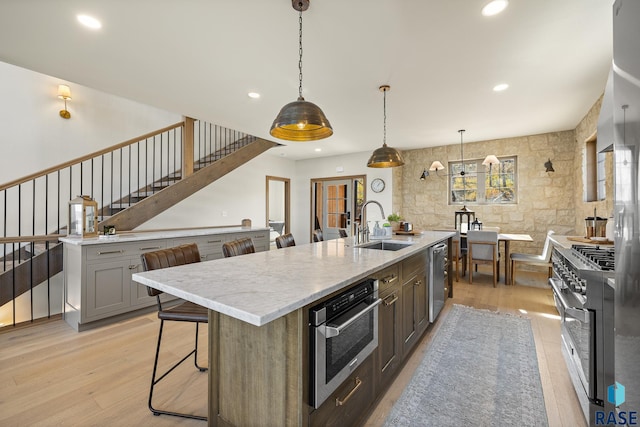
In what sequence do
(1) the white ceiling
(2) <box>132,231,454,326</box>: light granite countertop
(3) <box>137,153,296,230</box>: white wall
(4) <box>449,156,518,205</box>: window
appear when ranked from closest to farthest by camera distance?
(2) <box>132,231,454,326</box>: light granite countertop, (1) the white ceiling, (3) <box>137,153,296,230</box>: white wall, (4) <box>449,156,518,205</box>: window

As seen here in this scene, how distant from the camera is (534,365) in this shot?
2.19 m

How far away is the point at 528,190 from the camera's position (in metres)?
5.44

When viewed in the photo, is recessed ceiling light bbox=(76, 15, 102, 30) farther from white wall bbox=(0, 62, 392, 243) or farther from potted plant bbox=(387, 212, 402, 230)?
potted plant bbox=(387, 212, 402, 230)

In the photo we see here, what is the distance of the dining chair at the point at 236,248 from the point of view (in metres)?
2.13

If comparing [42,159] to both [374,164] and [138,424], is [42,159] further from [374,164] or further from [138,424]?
[374,164]

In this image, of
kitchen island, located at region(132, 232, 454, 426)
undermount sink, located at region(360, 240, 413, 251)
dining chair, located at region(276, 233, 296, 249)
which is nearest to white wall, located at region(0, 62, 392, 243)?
dining chair, located at region(276, 233, 296, 249)

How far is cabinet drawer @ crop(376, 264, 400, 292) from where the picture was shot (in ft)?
5.55

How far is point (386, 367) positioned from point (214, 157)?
17.8 ft

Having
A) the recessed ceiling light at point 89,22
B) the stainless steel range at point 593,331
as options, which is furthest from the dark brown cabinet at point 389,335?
the recessed ceiling light at point 89,22

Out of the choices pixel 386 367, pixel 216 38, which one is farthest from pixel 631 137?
pixel 216 38

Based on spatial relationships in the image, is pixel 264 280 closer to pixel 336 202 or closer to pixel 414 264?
pixel 414 264

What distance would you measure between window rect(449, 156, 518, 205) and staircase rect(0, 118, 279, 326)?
13.1 feet

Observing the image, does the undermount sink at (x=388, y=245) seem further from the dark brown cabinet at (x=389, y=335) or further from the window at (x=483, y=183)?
the window at (x=483, y=183)

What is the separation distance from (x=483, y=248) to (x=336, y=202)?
3810 millimetres
